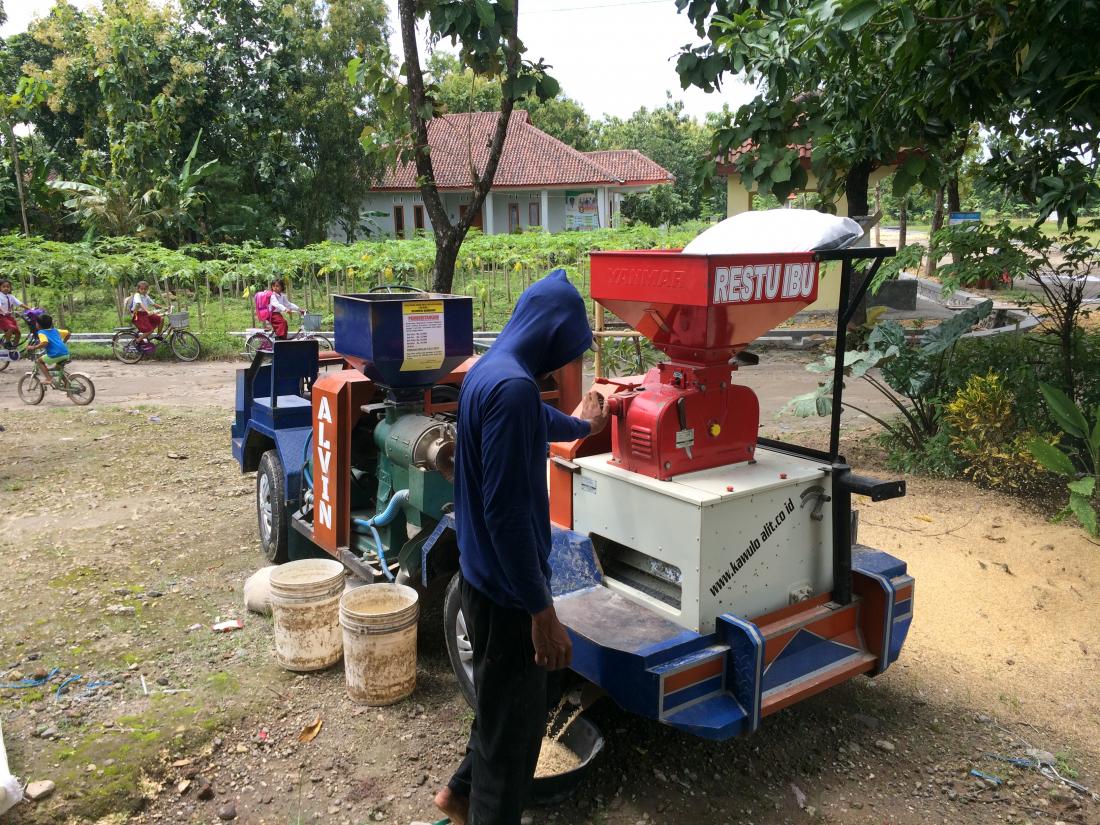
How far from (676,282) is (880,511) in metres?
3.80

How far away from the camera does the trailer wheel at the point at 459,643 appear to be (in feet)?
11.6

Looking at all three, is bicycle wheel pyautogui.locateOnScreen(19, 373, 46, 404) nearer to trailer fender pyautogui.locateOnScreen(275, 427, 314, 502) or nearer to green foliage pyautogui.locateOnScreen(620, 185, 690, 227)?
trailer fender pyautogui.locateOnScreen(275, 427, 314, 502)

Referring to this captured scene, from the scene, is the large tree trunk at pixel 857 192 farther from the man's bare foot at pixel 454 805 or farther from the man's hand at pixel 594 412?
the man's bare foot at pixel 454 805

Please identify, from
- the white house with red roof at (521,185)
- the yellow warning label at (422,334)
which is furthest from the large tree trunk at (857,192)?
the white house with red roof at (521,185)

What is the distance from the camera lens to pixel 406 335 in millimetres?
4137

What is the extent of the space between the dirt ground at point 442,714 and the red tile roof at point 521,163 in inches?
1078

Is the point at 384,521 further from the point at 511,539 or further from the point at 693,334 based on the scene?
the point at 511,539

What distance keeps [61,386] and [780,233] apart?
1088cm

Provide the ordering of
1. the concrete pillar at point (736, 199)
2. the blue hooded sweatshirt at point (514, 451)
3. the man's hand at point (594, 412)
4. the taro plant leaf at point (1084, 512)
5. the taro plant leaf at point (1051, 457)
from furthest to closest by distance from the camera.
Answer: the concrete pillar at point (736, 199)
the taro plant leaf at point (1051, 457)
the taro plant leaf at point (1084, 512)
the man's hand at point (594, 412)
the blue hooded sweatshirt at point (514, 451)

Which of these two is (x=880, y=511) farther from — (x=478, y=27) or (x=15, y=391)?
(x=15, y=391)

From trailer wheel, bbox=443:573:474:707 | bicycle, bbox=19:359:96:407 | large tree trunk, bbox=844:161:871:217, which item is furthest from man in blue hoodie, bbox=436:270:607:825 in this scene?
bicycle, bbox=19:359:96:407

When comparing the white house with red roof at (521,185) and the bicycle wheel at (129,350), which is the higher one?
the white house with red roof at (521,185)

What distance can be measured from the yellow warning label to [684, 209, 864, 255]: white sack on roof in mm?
1373

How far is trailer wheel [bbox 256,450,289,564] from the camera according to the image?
5.24m
